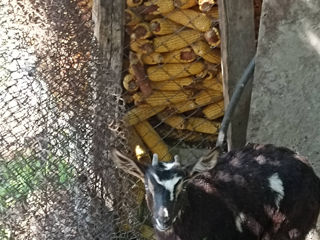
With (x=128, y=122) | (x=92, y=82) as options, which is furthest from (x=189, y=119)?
(x=92, y=82)

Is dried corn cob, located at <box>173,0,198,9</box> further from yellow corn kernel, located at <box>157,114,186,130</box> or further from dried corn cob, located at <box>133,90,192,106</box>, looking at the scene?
yellow corn kernel, located at <box>157,114,186,130</box>

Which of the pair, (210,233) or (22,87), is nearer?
(210,233)

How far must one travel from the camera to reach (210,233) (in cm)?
414

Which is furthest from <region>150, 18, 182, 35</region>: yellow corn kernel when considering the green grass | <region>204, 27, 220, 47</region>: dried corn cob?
the green grass

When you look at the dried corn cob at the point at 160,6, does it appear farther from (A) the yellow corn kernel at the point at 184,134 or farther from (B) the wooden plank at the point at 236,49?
(A) the yellow corn kernel at the point at 184,134

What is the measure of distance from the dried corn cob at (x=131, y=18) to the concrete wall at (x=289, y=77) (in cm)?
98

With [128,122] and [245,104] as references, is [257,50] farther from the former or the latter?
[128,122]

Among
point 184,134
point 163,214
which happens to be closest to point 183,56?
point 184,134

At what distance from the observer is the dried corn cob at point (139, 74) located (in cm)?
540

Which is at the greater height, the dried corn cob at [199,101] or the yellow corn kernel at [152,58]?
the yellow corn kernel at [152,58]

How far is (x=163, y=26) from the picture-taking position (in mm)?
5332

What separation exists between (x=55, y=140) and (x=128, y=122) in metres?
0.77

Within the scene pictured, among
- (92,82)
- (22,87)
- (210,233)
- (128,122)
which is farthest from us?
(128,122)

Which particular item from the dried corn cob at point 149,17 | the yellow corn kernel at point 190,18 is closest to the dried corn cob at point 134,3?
the dried corn cob at point 149,17
